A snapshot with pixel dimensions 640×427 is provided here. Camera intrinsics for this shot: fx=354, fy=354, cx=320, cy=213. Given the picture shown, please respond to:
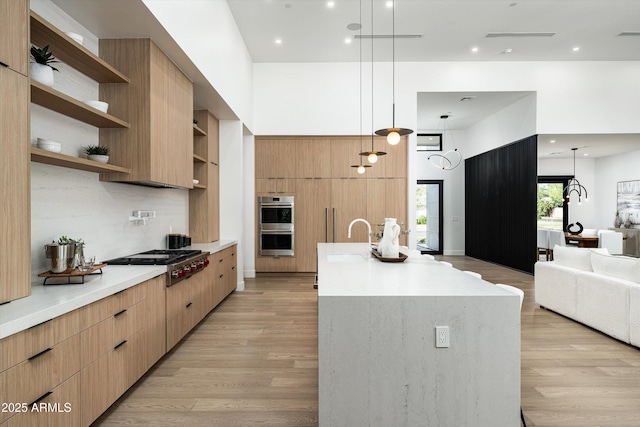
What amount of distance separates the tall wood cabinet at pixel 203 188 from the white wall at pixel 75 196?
1245 millimetres

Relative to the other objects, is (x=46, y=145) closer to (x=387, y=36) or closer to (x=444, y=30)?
(x=387, y=36)

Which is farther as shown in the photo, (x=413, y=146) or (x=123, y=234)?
(x=413, y=146)

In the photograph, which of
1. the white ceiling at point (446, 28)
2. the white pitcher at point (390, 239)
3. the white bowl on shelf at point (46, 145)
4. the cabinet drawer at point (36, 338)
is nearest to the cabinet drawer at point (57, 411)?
the cabinet drawer at point (36, 338)

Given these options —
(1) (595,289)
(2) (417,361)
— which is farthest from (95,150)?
(1) (595,289)

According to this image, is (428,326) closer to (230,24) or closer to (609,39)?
(230,24)

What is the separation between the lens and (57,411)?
164 cm

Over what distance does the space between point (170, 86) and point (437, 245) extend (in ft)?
27.4

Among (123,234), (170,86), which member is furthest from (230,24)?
(123,234)

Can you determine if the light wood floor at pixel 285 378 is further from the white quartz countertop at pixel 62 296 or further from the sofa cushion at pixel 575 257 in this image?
the white quartz countertop at pixel 62 296

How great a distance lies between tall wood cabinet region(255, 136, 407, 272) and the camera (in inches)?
263

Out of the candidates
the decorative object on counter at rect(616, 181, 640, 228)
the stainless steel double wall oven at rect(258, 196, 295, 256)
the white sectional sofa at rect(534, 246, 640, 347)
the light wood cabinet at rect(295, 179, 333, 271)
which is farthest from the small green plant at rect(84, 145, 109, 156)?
the decorative object on counter at rect(616, 181, 640, 228)

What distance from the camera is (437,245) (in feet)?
32.6

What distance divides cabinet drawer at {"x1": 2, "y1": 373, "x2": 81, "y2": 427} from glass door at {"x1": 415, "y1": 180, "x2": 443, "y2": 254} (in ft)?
30.0

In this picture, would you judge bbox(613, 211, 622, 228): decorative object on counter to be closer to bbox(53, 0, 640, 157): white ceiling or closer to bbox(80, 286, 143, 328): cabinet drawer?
bbox(53, 0, 640, 157): white ceiling
